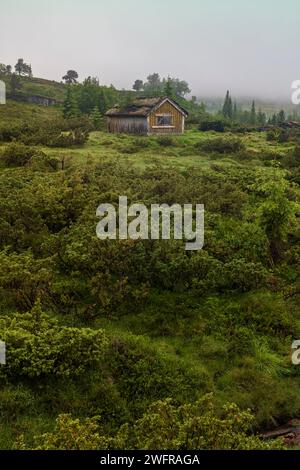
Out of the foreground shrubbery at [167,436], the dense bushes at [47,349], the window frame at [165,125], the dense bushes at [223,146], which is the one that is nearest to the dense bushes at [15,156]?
the dense bushes at [47,349]

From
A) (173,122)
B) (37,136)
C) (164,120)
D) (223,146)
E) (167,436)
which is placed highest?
(164,120)

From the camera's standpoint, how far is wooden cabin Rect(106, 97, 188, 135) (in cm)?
4356

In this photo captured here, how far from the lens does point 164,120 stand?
44.6 metres

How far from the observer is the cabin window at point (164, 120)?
44.2 m

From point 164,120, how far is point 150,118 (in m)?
1.72

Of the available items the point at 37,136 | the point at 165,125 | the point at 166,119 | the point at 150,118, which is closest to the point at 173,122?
the point at 166,119

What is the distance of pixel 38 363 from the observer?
393 inches

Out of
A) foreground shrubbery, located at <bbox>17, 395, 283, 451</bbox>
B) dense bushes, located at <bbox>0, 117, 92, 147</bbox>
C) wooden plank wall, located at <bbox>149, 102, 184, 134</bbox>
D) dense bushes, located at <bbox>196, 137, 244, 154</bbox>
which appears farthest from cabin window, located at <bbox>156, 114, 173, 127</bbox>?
foreground shrubbery, located at <bbox>17, 395, 283, 451</bbox>

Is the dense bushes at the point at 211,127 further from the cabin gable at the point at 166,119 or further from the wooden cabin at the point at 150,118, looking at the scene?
the cabin gable at the point at 166,119

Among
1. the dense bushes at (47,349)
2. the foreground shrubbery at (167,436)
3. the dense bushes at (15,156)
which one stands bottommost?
the foreground shrubbery at (167,436)

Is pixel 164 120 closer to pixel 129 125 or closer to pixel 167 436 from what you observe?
pixel 129 125

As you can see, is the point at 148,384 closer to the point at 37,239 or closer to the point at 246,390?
the point at 246,390

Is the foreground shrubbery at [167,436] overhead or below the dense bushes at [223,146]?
below

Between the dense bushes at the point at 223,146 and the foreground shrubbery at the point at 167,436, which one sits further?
the dense bushes at the point at 223,146
